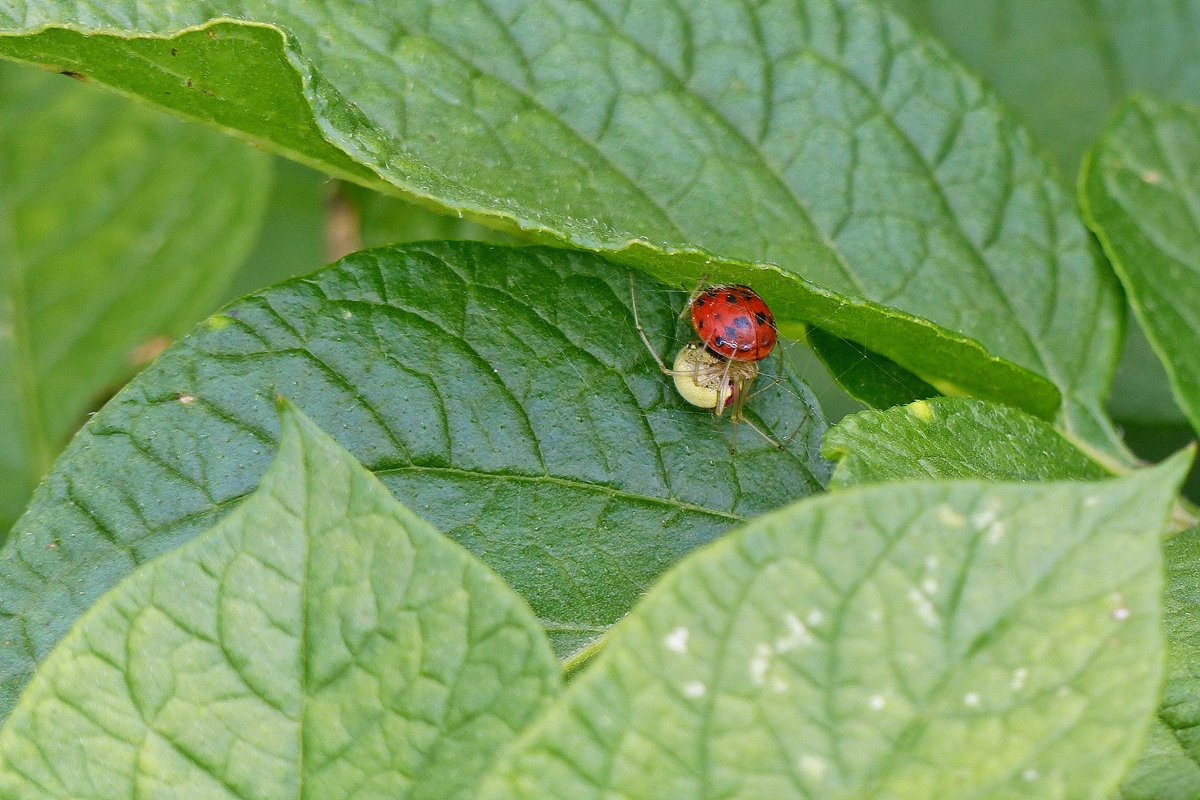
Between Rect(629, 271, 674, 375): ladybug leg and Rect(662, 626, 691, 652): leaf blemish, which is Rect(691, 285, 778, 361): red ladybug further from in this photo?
Rect(662, 626, 691, 652): leaf blemish

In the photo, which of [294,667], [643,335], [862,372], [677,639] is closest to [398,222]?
[643,335]

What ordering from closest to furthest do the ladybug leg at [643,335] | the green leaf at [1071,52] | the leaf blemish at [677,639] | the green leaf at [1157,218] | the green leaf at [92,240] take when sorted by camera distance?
1. the leaf blemish at [677,639]
2. the ladybug leg at [643,335]
3. the green leaf at [1157,218]
4. the green leaf at [92,240]
5. the green leaf at [1071,52]

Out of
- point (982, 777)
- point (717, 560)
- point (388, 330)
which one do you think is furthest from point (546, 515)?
point (982, 777)

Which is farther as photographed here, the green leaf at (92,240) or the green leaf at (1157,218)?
the green leaf at (92,240)

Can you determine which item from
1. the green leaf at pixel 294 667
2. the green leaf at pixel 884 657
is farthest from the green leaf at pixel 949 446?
the green leaf at pixel 294 667

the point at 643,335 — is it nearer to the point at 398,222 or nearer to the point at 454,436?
the point at 454,436

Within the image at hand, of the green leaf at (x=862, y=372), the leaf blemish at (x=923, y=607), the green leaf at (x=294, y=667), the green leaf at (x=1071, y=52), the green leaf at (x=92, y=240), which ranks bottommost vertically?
the green leaf at (x=92, y=240)

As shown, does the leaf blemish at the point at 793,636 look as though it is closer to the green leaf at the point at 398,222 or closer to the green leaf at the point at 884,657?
the green leaf at the point at 884,657
